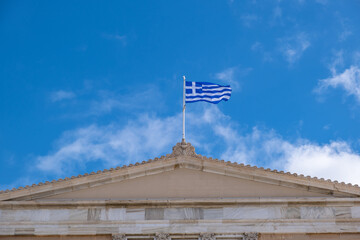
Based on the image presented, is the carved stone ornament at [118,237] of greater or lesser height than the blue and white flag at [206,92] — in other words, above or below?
below

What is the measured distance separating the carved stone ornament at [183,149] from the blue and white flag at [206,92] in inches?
117

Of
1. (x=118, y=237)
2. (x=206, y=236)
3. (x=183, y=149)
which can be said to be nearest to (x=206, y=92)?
(x=183, y=149)

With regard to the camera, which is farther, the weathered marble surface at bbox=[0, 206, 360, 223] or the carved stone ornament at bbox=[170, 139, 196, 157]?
the carved stone ornament at bbox=[170, 139, 196, 157]

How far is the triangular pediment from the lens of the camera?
86.2 ft

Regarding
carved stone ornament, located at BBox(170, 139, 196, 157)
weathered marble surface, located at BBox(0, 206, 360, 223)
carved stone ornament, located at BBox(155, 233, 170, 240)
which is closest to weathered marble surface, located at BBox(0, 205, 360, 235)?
weathered marble surface, located at BBox(0, 206, 360, 223)

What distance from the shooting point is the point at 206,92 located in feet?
97.9

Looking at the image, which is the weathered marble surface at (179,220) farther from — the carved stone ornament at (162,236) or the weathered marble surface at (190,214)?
the carved stone ornament at (162,236)

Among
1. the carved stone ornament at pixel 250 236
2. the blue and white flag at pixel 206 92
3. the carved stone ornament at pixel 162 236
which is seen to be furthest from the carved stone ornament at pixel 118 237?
the blue and white flag at pixel 206 92

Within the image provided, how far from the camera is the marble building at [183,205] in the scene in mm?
25547

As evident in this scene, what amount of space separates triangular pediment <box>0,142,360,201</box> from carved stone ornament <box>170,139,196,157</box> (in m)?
0.18

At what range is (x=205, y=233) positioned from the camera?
25.5m

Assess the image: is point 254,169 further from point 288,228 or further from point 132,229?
point 132,229

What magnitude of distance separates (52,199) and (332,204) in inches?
391

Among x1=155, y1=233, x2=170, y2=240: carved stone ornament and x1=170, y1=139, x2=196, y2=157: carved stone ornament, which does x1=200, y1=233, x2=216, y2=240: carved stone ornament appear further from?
x1=170, y1=139, x2=196, y2=157: carved stone ornament
